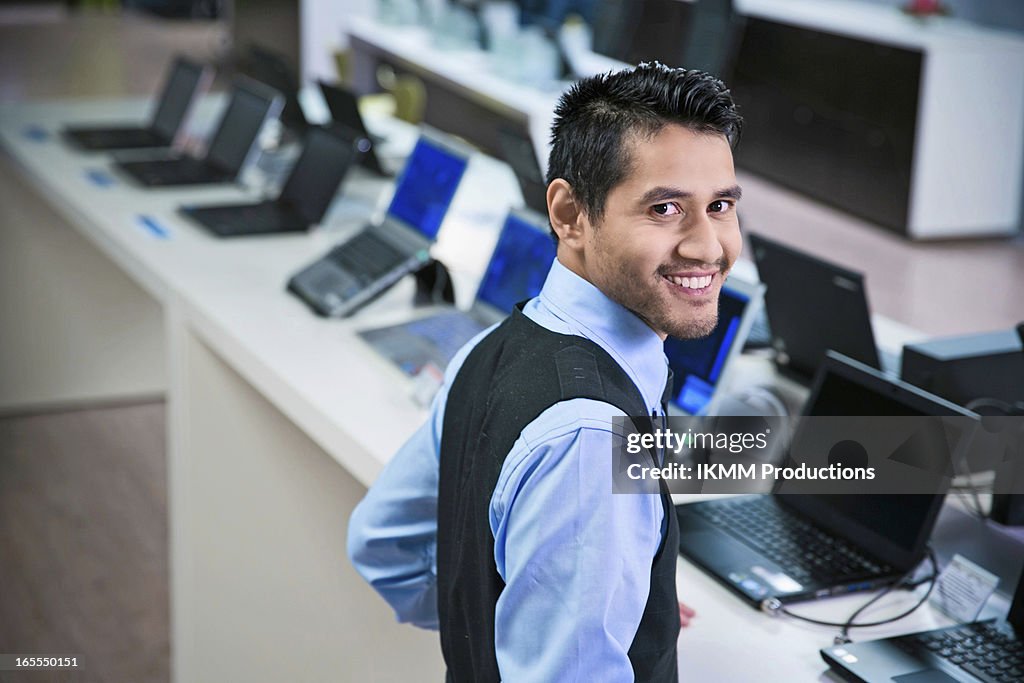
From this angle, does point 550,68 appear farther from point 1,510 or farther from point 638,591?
point 638,591

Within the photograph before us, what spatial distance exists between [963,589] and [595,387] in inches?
29.0

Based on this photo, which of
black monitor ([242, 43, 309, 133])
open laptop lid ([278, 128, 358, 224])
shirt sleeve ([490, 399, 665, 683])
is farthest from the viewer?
black monitor ([242, 43, 309, 133])

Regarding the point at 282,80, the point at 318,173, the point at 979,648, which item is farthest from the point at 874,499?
the point at 282,80

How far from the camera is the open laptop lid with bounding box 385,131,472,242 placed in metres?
2.72

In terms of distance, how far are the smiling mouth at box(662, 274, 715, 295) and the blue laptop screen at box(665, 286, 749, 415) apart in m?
0.77

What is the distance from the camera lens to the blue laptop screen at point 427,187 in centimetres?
272

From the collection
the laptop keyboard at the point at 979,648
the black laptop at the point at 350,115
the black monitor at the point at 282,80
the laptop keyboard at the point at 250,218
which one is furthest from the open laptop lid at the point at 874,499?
the black monitor at the point at 282,80

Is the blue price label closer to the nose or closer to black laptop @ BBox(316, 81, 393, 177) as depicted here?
black laptop @ BBox(316, 81, 393, 177)

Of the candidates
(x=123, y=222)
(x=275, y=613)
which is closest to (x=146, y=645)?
(x=275, y=613)

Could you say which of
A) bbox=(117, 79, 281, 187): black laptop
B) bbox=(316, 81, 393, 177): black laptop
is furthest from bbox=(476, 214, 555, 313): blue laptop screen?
bbox=(117, 79, 281, 187): black laptop

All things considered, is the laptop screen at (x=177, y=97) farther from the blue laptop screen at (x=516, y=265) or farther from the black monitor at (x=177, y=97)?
the blue laptop screen at (x=516, y=265)

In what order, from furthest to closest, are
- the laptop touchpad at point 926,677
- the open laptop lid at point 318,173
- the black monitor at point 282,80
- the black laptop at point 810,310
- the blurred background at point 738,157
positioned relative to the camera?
the black monitor at point 282,80 < the blurred background at point 738,157 < the open laptop lid at point 318,173 < the black laptop at point 810,310 < the laptop touchpad at point 926,677

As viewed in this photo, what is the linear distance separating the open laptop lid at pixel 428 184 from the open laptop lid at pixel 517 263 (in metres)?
0.32

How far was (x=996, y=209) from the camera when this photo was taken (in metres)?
6.48
